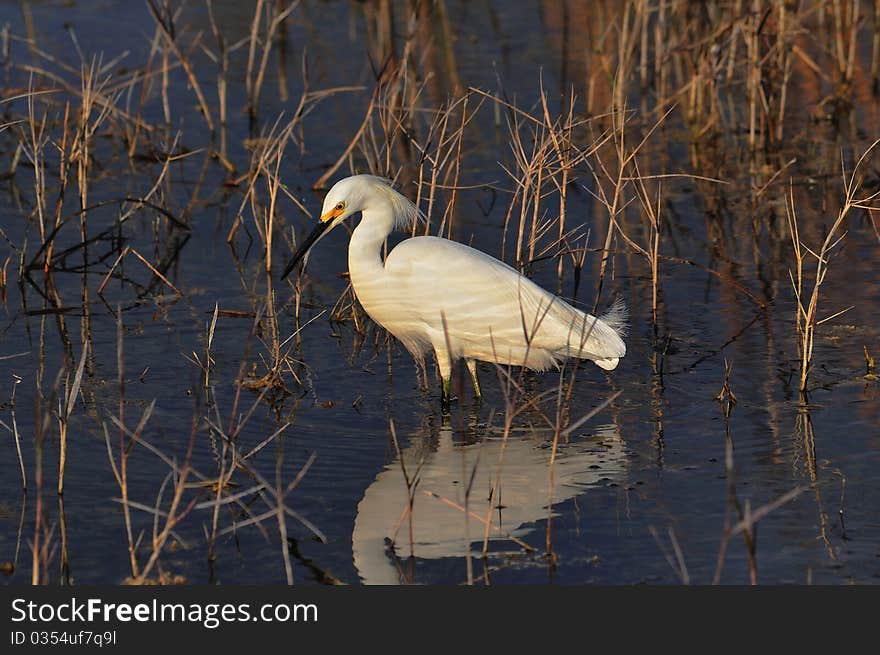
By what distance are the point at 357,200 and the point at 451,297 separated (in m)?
0.61

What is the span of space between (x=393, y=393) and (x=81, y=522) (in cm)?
185

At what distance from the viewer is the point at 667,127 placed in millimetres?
11070

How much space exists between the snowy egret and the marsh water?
0.11 m

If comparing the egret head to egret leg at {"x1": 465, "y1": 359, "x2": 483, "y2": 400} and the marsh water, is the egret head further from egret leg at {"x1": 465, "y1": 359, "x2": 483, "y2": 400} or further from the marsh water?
egret leg at {"x1": 465, "y1": 359, "x2": 483, "y2": 400}

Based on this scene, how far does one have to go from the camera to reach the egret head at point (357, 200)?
6191 mm

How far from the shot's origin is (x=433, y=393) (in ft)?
21.0

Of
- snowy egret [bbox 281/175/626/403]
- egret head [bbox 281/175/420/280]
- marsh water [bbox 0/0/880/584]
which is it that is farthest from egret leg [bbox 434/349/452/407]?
egret head [bbox 281/175/420/280]

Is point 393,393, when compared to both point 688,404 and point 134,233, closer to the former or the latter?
point 688,404

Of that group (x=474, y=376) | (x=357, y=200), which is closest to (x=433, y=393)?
(x=474, y=376)

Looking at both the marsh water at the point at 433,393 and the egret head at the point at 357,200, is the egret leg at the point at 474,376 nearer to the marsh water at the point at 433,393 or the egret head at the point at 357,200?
the marsh water at the point at 433,393

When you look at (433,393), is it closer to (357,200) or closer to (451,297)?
(451,297)

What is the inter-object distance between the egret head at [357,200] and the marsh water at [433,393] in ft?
1.56

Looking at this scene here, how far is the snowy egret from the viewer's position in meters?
6.12

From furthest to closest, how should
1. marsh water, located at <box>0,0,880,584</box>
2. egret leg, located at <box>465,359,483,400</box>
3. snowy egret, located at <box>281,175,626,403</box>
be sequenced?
1. egret leg, located at <box>465,359,483,400</box>
2. snowy egret, located at <box>281,175,626,403</box>
3. marsh water, located at <box>0,0,880,584</box>
